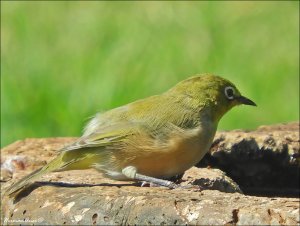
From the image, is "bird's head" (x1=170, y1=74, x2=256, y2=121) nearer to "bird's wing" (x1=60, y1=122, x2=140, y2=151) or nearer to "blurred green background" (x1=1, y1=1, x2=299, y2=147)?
"bird's wing" (x1=60, y1=122, x2=140, y2=151)

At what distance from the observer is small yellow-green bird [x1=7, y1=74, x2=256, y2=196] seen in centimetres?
577

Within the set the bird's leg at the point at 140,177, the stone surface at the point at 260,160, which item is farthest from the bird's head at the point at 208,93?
the bird's leg at the point at 140,177

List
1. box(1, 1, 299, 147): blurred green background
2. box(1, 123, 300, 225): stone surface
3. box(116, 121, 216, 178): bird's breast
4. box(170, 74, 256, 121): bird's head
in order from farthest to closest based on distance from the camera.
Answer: box(1, 1, 299, 147): blurred green background → box(170, 74, 256, 121): bird's head → box(116, 121, 216, 178): bird's breast → box(1, 123, 300, 225): stone surface

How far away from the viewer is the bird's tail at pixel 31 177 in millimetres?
5574

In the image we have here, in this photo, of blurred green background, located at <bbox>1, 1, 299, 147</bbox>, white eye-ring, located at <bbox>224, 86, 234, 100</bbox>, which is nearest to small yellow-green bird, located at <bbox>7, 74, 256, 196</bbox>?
white eye-ring, located at <bbox>224, 86, 234, 100</bbox>

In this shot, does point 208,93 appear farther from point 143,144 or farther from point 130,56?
point 130,56

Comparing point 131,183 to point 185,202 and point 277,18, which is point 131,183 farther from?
point 277,18

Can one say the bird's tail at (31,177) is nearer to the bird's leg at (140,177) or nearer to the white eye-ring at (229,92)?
the bird's leg at (140,177)

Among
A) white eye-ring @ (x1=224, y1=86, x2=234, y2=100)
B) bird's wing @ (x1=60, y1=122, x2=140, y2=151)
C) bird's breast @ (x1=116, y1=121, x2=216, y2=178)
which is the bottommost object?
bird's breast @ (x1=116, y1=121, x2=216, y2=178)

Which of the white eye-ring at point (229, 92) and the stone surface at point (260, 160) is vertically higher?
the white eye-ring at point (229, 92)

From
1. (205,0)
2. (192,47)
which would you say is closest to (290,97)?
(192,47)

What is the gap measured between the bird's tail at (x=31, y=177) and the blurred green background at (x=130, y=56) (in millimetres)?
3474

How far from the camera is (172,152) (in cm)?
577

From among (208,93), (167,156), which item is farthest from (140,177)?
(208,93)
